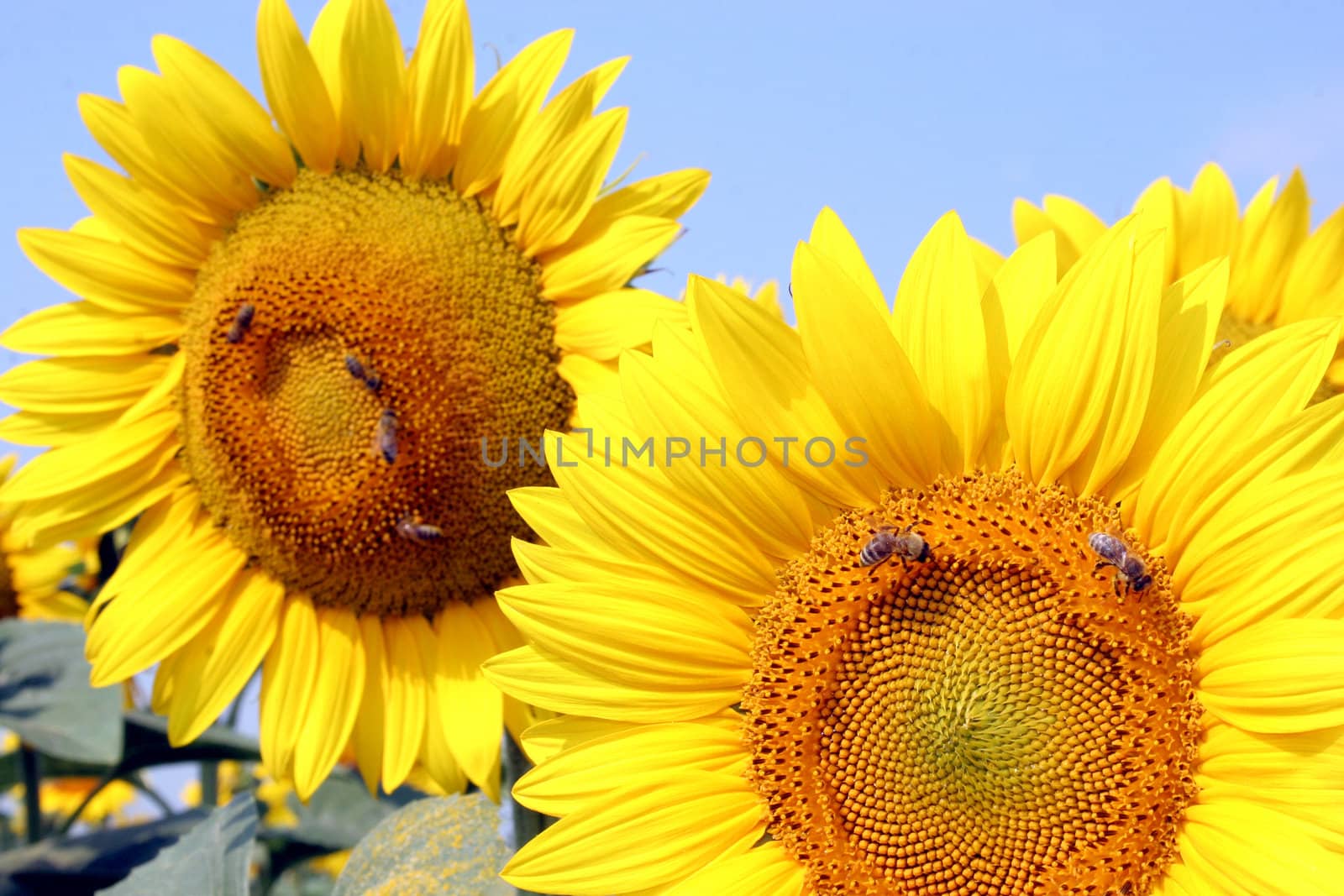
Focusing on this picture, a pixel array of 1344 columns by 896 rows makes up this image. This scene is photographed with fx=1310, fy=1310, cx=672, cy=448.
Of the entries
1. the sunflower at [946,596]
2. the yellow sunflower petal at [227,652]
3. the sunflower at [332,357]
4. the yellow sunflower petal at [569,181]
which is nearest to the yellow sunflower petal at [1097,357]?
the sunflower at [946,596]

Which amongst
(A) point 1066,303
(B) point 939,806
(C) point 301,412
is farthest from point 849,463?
(C) point 301,412

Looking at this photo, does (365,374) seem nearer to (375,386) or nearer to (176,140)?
(375,386)

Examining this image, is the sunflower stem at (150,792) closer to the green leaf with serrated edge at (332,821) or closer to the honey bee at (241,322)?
the green leaf with serrated edge at (332,821)

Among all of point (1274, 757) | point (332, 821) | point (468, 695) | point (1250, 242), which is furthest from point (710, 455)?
point (332, 821)

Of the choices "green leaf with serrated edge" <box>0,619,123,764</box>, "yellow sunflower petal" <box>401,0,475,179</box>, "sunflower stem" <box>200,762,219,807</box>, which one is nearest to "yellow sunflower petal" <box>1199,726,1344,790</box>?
"yellow sunflower petal" <box>401,0,475,179</box>

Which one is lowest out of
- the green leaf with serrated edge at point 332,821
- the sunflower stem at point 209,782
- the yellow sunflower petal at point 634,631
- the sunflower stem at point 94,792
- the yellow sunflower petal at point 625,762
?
the green leaf with serrated edge at point 332,821
